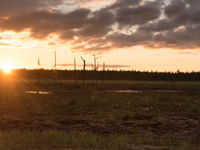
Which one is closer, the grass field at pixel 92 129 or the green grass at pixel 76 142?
the green grass at pixel 76 142

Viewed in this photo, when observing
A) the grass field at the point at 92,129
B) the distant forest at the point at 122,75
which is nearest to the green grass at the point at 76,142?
the grass field at the point at 92,129

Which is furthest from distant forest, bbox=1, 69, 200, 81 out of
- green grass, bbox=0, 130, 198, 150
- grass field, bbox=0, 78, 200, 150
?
green grass, bbox=0, 130, 198, 150

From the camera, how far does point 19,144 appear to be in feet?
42.1

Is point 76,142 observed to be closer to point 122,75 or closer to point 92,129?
point 92,129

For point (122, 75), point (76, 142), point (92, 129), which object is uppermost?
point (122, 75)

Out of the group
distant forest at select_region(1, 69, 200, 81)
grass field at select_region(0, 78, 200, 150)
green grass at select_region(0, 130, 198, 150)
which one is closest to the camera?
green grass at select_region(0, 130, 198, 150)

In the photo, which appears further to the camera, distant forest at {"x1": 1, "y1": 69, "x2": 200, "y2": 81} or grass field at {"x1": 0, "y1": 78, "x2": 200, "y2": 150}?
distant forest at {"x1": 1, "y1": 69, "x2": 200, "y2": 81}

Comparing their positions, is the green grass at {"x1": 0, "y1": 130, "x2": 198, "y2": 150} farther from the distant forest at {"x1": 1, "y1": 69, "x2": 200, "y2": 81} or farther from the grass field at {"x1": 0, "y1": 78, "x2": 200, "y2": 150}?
the distant forest at {"x1": 1, "y1": 69, "x2": 200, "y2": 81}

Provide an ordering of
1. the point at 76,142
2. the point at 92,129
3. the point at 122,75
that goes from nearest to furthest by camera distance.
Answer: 1. the point at 76,142
2. the point at 92,129
3. the point at 122,75

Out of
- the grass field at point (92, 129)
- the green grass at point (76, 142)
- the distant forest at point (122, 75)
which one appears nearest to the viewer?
the green grass at point (76, 142)

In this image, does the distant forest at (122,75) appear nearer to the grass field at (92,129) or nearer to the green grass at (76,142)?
the grass field at (92,129)

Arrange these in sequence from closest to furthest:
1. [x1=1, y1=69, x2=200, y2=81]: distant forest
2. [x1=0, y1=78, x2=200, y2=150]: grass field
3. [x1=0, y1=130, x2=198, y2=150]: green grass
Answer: [x1=0, y1=130, x2=198, y2=150]: green grass, [x1=0, y1=78, x2=200, y2=150]: grass field, [x1=1, y1=69, x2=200, y2=81]: distant forest

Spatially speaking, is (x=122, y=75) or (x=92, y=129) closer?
(x=92, y=129)

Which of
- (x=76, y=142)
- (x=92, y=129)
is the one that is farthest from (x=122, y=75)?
(x=76, y=142)
